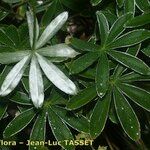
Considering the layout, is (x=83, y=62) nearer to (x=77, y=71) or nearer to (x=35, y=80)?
(x=77, y=71)

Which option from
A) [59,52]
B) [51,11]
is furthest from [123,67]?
[51,11]

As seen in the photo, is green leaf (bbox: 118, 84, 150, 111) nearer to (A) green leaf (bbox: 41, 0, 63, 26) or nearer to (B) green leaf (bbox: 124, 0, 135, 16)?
(B) green leaf (bbox: 124, 0, 135, 16)

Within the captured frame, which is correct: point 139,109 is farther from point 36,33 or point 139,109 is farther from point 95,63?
point 36,33

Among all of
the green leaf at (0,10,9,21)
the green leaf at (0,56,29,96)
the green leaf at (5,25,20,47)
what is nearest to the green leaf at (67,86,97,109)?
the green leaf at (0,56,29,96)

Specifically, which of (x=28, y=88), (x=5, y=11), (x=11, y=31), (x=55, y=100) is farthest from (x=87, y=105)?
(x=5, y=11)

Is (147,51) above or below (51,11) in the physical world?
below
